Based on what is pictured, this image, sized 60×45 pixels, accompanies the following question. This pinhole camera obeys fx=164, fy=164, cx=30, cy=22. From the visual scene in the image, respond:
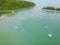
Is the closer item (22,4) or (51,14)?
(51,14)

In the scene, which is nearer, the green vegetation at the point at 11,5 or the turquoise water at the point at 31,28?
the turquoise water at the point at 31,28

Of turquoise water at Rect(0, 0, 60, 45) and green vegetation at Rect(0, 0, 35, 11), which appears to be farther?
green vegetation at Rect(0, 0, 35, 11)

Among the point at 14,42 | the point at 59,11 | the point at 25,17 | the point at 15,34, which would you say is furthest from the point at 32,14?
the point at 14,42

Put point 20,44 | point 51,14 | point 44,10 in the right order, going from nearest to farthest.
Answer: point 20,44
point 51,14
point 44,10

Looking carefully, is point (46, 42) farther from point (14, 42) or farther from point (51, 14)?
point (51, 14)

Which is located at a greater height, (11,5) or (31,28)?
(11,5)

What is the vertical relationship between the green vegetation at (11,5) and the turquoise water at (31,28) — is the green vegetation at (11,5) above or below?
above

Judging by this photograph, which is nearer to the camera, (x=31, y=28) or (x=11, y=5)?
(x=31, y=28)

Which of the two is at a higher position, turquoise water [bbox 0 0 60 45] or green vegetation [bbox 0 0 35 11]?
green vegetation [bbox 0 0 35 11]
